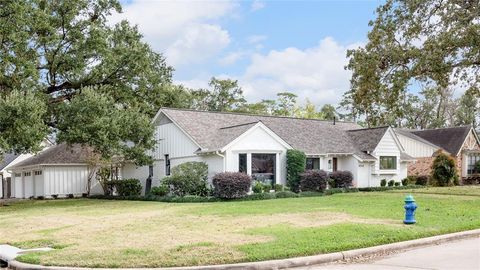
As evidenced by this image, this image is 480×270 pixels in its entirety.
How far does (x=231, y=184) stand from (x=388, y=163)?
599 inches

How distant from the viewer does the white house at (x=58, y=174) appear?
117 feet

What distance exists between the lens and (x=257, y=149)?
93.2 ft

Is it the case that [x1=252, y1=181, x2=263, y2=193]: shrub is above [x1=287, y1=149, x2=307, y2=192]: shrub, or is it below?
below

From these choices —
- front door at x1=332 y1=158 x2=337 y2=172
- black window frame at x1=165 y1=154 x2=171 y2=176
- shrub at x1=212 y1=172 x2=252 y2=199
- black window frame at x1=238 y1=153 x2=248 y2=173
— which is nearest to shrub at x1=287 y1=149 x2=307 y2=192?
black window frame at x1=238 y1=153 x2=248 y2=173

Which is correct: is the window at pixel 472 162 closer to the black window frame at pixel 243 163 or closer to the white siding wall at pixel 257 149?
the white siding wall at pixel 257 149

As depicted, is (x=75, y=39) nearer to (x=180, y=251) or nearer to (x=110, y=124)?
(x=110, y=124)

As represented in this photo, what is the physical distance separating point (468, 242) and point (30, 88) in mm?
24679

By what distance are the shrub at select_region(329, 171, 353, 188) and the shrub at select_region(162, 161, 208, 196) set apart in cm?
873

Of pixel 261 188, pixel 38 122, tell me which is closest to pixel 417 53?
pixel 261 188

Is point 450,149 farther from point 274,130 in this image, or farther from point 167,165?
point 167,165

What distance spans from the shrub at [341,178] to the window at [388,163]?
4.07 metres

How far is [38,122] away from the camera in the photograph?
81.7 ft

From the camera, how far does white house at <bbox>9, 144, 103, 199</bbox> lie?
1401 inches

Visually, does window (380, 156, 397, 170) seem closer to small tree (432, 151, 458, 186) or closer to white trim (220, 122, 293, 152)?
small tree (432, 151, 458, 186)
